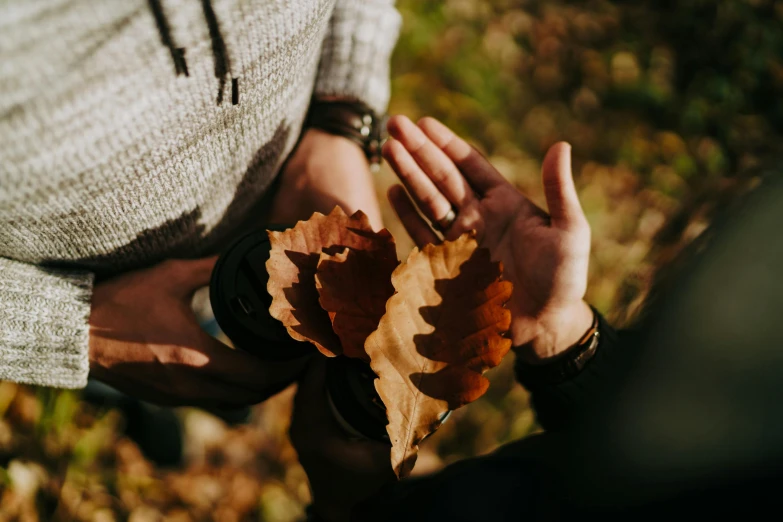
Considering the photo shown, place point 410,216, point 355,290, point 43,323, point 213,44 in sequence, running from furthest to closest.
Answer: point 410,216, point 43,323, point 355,290, point 213,44

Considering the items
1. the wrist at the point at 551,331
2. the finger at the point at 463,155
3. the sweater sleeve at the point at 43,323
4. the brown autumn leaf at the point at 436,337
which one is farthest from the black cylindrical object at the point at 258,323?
the finger at the point at 463,155

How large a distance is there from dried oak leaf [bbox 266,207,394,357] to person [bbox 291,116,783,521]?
0.98 ft

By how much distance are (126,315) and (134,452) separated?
86cm

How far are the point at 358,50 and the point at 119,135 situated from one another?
0.68 m

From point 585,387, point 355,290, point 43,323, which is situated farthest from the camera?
point 585,387

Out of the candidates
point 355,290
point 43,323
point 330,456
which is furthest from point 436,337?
point 43,323

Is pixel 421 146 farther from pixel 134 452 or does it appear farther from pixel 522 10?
pixel 522 10

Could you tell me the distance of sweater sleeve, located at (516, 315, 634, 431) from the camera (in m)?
1.00

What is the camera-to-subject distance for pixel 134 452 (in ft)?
5.07

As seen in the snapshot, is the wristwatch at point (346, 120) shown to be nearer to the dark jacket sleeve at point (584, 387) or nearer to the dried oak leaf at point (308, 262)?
the dried oak leaf at point (308, 262)

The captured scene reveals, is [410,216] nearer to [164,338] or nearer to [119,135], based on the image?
[164,338]

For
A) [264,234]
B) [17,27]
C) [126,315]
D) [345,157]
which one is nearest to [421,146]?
[345,157]

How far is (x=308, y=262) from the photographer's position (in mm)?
742

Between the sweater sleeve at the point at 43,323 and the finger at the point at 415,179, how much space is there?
0.64 metres
